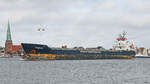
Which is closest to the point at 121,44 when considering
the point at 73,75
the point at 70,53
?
the point at 70,53

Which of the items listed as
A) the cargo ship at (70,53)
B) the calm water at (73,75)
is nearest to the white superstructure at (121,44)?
the cargo ship at (70,53)

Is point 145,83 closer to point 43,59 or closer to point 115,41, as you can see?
point 43,59

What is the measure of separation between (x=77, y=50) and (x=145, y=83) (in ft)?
254

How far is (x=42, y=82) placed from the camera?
42.5 meters

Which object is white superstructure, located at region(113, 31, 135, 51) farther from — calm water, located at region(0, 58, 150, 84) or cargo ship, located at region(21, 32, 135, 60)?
calm water, located at region(0, 58, 150, 84)

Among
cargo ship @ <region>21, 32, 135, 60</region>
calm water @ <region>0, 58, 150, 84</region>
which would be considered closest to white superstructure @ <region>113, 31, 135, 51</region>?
cargo ship @ <region>21, 32, 135, 60</region>

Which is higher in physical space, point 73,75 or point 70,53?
point 70,53

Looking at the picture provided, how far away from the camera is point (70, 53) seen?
383ft

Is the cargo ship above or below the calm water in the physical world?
above

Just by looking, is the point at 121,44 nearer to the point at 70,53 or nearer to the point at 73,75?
the point at 70,53

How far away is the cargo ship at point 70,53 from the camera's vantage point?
10619cm

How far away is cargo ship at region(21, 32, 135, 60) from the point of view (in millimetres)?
106188

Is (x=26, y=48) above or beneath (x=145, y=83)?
above

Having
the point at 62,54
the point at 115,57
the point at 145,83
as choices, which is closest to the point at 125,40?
the point at 115,57
